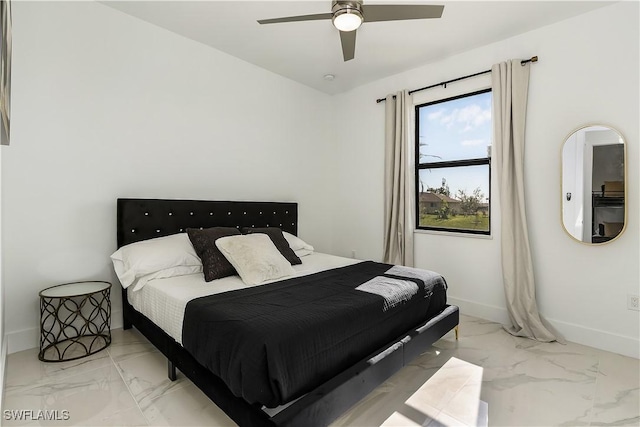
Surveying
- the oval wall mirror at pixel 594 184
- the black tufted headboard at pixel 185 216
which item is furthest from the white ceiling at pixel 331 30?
the black tufted headboard at pixel 185 216

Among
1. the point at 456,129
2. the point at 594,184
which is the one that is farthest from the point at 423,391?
the point at 456,129

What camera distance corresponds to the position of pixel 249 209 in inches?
142

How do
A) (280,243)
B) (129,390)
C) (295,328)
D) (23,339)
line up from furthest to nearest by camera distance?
(280,243)
(23,339)
(129,390)
(295,328)

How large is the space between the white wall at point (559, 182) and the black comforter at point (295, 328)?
4.21 feet

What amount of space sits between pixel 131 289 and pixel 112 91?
1.66 meters

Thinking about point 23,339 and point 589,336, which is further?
point 589,336

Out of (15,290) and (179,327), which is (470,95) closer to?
(179,327)

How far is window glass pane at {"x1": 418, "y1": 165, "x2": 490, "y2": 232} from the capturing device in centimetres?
342

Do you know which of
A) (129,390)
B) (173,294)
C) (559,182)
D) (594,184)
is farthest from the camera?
(559,182)

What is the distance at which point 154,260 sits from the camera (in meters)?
2.44

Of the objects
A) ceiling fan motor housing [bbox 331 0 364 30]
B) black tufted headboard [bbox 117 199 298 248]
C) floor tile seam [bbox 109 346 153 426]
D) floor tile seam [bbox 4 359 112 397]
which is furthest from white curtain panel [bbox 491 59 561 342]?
floor tile seam [bbox 4 359 112 397]

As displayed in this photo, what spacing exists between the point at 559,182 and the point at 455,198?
3.24 feet

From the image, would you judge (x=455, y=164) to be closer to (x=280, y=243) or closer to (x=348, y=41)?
(x=348, y=41)

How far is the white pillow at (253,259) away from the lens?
239cm
